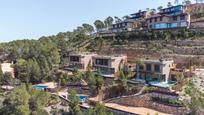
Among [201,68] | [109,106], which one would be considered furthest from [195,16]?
[109,106]

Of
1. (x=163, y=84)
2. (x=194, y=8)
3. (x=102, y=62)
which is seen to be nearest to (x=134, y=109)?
(x=163, y=84)

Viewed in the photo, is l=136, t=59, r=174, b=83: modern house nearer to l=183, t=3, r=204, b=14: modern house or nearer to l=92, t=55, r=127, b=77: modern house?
l=92, t=55, r=127, b=77: modern house

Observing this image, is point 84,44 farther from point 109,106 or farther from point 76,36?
point 109,106

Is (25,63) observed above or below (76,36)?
below

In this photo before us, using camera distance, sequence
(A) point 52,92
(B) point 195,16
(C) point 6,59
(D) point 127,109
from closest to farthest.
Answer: (D) point 127,109 → (A) point 52,92 → (B) point 195,16 → (C) point 6,59

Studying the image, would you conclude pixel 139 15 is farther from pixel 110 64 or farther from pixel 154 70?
pixel 154 70

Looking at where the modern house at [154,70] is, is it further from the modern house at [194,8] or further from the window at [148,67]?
the modern house at [194,8]
